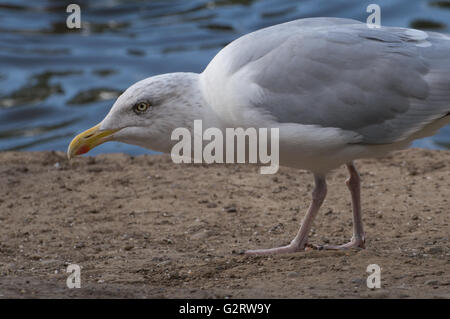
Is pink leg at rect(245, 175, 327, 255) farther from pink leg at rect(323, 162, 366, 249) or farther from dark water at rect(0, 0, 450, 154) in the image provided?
dark water at rect(0, 0, 450, 154)

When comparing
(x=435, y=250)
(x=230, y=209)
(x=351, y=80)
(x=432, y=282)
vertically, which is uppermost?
(x=351, y=80)

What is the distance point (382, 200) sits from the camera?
7.53 meters

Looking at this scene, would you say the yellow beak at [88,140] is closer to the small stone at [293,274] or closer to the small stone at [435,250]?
the small stone at [293,274]

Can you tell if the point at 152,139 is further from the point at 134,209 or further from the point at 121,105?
the point at 134,209

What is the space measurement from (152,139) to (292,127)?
3.12 ft

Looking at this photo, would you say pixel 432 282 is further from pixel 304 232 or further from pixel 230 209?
pixel 230 209

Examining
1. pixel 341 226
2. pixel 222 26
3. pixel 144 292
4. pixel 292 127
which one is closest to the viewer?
pixel 144 292

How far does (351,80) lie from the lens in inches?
223

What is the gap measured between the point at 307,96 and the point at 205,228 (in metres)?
1.85

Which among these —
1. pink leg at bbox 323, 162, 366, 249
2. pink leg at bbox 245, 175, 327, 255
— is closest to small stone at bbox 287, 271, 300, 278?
pink leg at bbox 245, 175, 327, 255

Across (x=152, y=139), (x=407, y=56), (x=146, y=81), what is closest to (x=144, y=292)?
(x=152, y=139)

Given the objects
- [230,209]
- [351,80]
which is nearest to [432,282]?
[351,80]

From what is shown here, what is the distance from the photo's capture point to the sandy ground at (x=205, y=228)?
5.20 m

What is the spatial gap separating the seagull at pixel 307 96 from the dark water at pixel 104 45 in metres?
5.59
